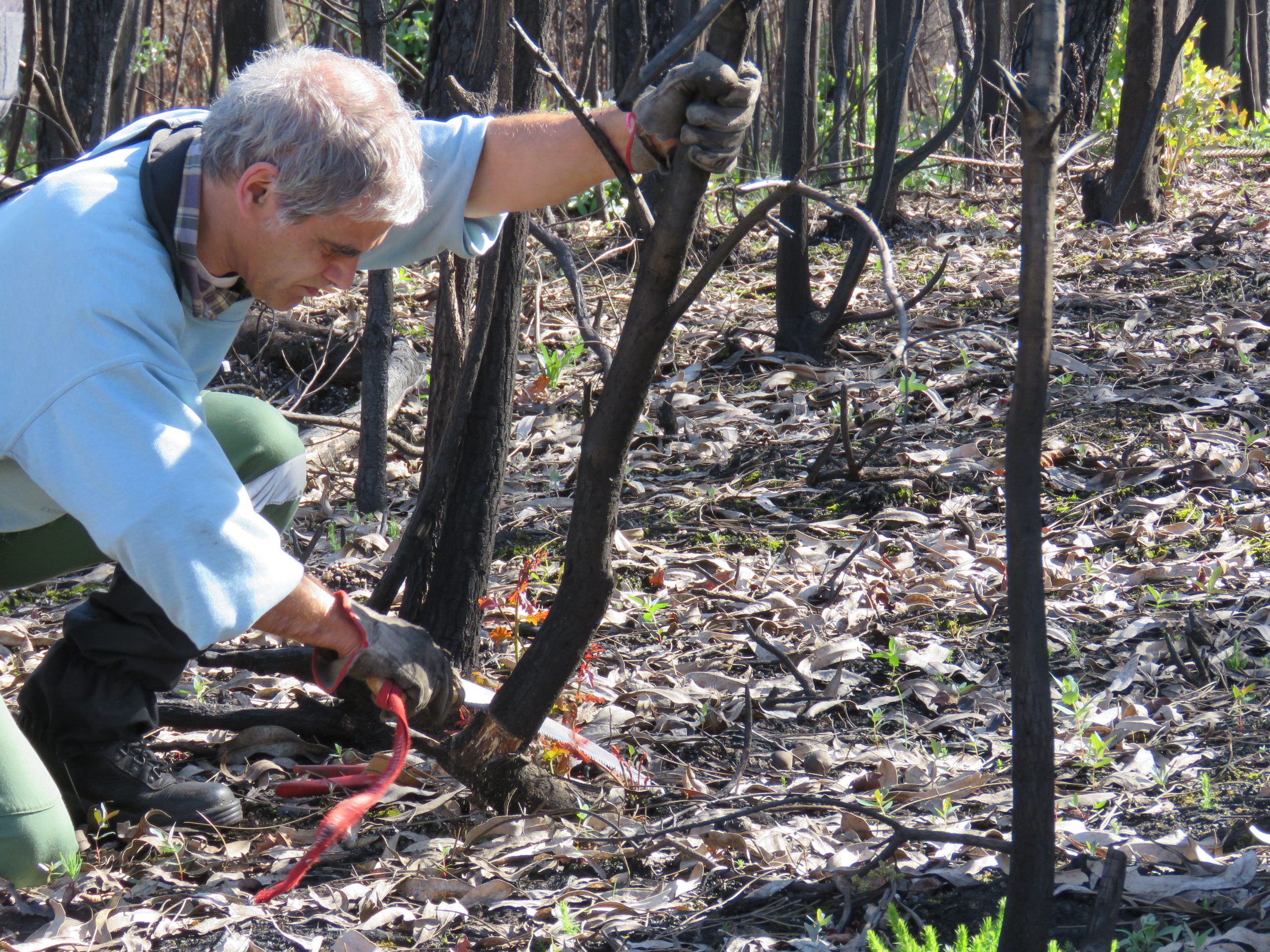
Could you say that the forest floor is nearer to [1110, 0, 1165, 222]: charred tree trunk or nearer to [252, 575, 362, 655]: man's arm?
[252, 575, 362, 655]: man's arm

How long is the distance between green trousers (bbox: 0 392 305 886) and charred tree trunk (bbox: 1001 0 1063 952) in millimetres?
1599

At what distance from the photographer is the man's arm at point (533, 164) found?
7.70 feet

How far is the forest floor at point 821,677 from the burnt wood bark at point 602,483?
0.21 meters

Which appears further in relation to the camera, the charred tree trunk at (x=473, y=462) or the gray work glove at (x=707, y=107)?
the charred tree trunk at (x=473, y=462)

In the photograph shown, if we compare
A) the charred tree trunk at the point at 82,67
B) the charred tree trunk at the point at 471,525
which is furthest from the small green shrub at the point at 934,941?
the charred tree trunk at the point at 82,67

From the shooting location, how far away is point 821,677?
273 cm

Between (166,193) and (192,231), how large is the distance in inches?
3.2

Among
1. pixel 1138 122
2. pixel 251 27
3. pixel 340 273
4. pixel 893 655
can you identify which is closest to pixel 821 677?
pixel 893 655

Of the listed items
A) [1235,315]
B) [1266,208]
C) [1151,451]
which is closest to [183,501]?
[1151,451]

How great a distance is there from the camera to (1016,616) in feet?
4.66

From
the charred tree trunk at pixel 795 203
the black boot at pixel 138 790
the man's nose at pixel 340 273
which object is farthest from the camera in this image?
the charred tree trunk at pixel 795 203

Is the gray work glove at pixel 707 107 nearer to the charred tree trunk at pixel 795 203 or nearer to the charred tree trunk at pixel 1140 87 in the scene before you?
the charred tree trunk at pixel 795 203

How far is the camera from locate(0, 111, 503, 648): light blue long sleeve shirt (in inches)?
68.9

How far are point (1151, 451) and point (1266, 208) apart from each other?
3980 millimetres
